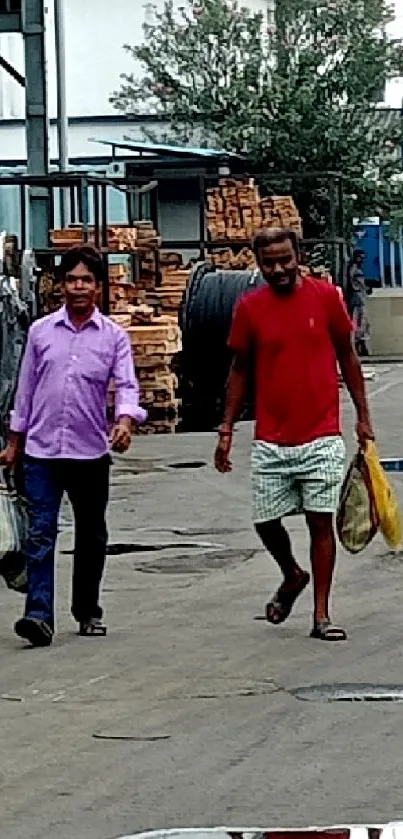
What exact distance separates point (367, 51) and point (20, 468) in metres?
28.1

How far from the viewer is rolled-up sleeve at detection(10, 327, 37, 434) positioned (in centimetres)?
940

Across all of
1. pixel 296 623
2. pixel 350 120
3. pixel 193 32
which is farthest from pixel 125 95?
pixel 296 623

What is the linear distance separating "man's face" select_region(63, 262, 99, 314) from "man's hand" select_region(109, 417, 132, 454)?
58 cm

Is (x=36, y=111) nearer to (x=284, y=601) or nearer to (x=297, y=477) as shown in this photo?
(x=284, y=601)

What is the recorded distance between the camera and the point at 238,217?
2809 centimetres

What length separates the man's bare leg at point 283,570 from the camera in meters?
9.50

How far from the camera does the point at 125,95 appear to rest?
1554 inches

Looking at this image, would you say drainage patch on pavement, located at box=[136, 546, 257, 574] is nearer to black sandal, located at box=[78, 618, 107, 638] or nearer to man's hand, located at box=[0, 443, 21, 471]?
black sandal, located at box=[78, 618, 107, 638]

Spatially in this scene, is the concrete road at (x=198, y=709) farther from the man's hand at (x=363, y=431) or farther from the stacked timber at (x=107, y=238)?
the stacked timber at (x=107, y=238)

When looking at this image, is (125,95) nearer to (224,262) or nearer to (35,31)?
(224,262)

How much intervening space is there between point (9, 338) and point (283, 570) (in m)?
5.69

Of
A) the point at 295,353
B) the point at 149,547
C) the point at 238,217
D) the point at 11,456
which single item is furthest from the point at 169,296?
the point at 295,353

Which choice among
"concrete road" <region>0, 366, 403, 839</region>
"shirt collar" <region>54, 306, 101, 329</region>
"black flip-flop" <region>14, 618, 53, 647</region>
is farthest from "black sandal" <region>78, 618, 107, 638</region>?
"shirt collar" <region>54, 306, 101, 329</region>

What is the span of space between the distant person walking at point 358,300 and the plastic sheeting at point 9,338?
17080 millimetres
